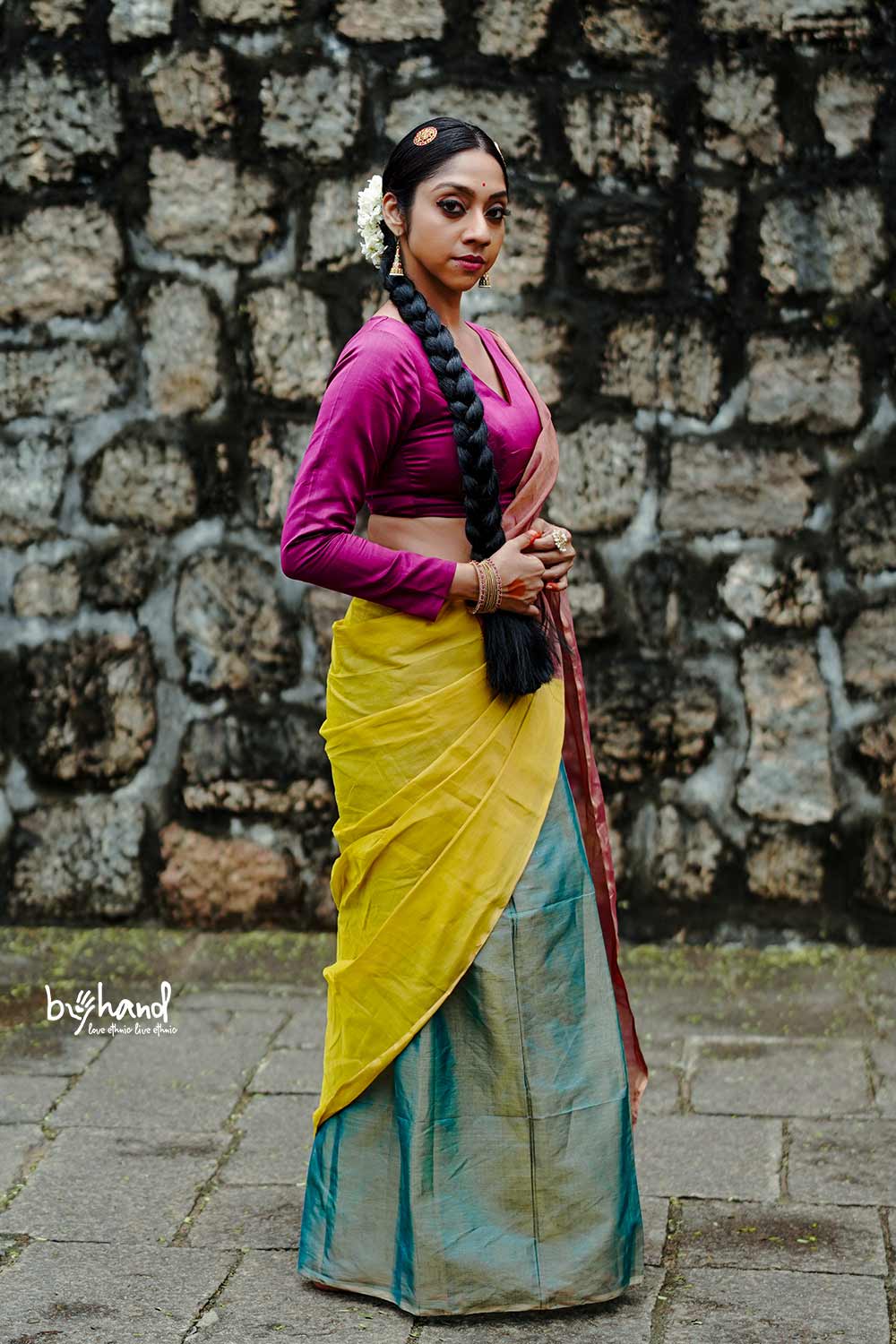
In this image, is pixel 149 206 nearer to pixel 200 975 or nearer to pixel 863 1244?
pixel 200 975

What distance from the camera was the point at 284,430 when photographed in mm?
4523

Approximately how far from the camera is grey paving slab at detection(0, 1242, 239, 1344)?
2.66m

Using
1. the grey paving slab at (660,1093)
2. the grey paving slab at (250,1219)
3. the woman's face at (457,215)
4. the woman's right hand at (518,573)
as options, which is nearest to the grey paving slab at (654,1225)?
the grey paving slab at (660,1093)

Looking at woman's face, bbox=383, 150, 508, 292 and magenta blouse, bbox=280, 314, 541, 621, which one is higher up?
woman's face, bbox=383, 150, 508, 292

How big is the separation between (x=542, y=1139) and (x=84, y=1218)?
92 cm

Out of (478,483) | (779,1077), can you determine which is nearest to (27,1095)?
(779,1077)

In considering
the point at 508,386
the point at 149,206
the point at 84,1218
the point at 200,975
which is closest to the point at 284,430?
the point at 149,206

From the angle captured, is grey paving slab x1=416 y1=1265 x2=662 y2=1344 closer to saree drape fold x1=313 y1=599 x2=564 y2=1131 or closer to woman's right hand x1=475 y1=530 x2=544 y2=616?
saree drape fold x1=313 y1=599 x2=564 y2=1131

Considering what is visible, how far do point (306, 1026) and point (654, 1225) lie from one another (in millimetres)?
1217

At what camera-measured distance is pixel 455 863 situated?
2.68 m

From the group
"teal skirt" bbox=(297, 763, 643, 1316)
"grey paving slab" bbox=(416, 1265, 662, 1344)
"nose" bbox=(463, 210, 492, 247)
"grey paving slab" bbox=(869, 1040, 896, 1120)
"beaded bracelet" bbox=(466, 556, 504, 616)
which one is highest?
"nose" bbox=(463, 210, 492, 247)

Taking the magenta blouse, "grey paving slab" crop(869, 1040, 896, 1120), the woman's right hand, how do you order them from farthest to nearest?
"grey paving slab" crop(869, 1040, 896, 1120), the woman's right hand, the magenta blouse

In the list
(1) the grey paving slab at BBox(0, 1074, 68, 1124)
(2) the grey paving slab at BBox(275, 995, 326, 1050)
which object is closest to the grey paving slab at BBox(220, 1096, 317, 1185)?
(2) the grey paving slab at BBox(275, 995, 326, 1050)

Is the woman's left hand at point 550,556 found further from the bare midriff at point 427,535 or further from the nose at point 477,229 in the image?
the nose at point 477,229
